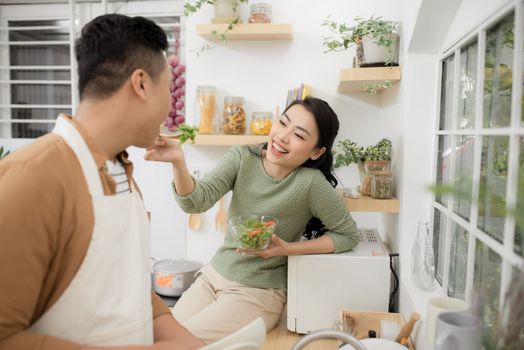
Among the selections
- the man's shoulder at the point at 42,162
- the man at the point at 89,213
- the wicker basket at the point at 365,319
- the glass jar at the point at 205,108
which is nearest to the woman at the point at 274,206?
the wicker basket at the point at 365,319

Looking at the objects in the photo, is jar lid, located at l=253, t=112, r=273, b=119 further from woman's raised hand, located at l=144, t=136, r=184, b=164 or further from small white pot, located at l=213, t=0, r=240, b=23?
woman's raised hand, located at l=144, t=136, r=184, b=164

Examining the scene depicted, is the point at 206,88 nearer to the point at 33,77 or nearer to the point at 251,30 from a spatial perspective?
the point at 251,30

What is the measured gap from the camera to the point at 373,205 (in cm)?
199

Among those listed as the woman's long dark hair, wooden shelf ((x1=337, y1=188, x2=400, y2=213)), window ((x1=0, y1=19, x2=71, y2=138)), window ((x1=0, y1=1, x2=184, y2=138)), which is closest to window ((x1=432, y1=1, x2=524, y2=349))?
wooden shelf ((x1=337, y1=188, x2=400, y2=213))

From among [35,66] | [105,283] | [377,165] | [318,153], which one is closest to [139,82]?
[105,283]

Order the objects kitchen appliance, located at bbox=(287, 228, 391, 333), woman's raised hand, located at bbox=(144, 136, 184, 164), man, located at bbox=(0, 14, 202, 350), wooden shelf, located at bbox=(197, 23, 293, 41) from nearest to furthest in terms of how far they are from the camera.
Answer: man, located at bbox=(0, 14, 202, 350) < woman's raised hand, located at bbox=(144, 136, 184, 164) < kitchen appliance, located at bbox=(287, 228, 391, 333) < wooden shelf, located at bbox=(197, 23, 293, 41)

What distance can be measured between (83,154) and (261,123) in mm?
1463

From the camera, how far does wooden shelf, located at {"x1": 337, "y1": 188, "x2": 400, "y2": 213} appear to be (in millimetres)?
1970

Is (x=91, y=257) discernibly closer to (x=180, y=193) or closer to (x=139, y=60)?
(x=139, y=60)

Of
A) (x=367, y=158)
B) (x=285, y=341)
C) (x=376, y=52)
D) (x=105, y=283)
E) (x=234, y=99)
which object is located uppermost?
(x=376, y=52)

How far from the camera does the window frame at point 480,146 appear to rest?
105cm

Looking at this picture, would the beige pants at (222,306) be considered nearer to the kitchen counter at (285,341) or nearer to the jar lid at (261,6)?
the kitchen counter at (285,341)

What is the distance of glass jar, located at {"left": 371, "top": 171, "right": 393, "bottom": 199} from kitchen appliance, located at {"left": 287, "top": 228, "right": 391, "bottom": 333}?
0.85ft

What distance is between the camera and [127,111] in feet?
3.29
